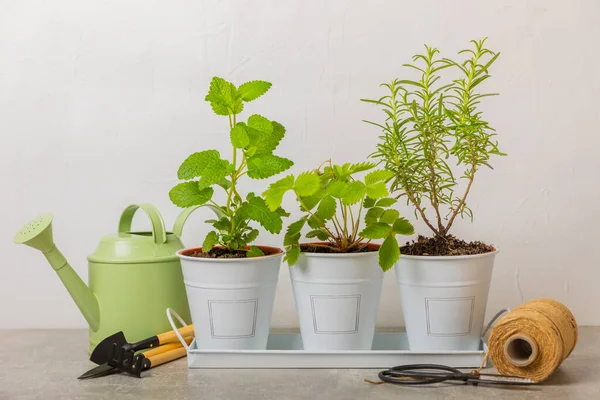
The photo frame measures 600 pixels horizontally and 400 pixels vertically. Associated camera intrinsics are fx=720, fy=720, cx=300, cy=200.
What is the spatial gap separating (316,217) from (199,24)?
0.52m

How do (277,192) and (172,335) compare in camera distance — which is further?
(172,335)

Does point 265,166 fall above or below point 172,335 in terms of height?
above

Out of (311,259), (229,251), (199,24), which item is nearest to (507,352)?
(311,259)

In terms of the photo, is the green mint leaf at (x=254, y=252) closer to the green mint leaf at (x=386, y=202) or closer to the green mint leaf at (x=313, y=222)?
the green mint leaf at (x=313, y=222)

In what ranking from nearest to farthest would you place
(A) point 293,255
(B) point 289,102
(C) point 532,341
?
1. (C) point 532,341
2. (A) point 293,255
3. (B) point 289,102

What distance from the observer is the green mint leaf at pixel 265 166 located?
3.73 feet

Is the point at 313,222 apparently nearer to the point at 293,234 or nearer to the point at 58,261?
the point at 293,234

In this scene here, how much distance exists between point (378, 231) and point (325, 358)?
0.73 ft

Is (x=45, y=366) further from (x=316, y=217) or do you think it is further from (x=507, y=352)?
(x=507, y=352)

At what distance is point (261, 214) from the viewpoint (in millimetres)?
1154

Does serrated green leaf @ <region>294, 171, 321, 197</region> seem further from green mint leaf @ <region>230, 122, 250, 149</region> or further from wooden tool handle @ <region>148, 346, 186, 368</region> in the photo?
wooden tool handle @ <region>148, 346, 186, 368</region>

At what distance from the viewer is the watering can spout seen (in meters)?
1.17

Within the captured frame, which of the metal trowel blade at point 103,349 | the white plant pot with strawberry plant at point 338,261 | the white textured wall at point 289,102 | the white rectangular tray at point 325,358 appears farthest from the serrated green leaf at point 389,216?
the metal trowel blade at point 103,349

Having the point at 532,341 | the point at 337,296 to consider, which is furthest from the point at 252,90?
the point at 532,341
